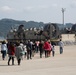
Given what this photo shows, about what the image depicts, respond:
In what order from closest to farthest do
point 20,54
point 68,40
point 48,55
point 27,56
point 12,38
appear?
point 20,54, point 27,56, point 48,55, point 12,38, point 68,40

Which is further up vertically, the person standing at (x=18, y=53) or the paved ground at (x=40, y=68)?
the person standing at (x=18, y=53)

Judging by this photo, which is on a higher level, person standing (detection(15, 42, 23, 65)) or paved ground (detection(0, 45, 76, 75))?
person standing (detection(15, 42, 23, 65))

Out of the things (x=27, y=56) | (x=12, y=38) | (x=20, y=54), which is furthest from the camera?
(x=12, y=38)

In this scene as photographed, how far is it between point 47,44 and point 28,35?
28.6m

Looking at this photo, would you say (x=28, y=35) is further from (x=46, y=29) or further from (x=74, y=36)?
(x=74, y=36)

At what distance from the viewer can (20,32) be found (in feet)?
193

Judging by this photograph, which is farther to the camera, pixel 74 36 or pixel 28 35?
pixel 74 36

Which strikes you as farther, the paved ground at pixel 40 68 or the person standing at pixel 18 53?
the person standing at pixel 18 53

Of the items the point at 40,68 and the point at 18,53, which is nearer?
the point at 40,68

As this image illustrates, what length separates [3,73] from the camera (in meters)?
17.7

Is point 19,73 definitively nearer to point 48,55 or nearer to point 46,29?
point 48,55

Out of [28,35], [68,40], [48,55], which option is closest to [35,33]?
[28,35]

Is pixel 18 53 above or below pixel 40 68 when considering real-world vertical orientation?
above

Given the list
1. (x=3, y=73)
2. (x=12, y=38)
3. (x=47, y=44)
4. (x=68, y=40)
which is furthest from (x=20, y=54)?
(x=68, y=40)
